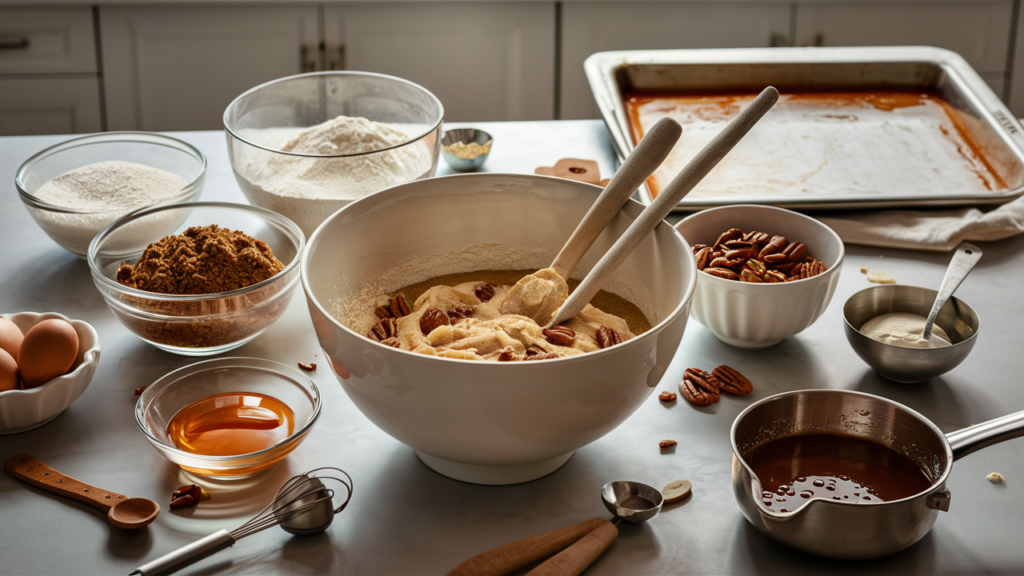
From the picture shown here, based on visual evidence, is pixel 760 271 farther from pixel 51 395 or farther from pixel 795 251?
pixel 51 395

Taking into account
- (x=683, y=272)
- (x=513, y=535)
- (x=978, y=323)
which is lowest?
(x=513, y=535)

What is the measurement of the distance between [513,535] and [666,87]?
139 centimetres

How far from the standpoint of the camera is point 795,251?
1217 millimetres

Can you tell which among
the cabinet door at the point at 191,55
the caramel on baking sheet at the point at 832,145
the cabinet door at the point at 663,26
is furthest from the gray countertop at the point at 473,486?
the cabinet door at the point at 663,26

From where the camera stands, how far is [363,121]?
57.8 inches

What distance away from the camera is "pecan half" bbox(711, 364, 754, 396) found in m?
1.09

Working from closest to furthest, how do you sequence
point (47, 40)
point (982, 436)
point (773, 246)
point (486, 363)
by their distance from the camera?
point (486, 363) < point (982, 436) < point (773, 246) < point (47, 40)

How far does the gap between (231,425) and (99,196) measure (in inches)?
24.1

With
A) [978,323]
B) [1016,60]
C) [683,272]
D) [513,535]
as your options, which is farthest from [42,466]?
[1016,60]

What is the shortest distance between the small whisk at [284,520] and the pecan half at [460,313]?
23 centimetres

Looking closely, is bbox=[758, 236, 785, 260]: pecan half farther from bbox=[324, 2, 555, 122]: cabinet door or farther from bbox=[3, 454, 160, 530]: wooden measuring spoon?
bbox=[324, 2, 555, 122]: cabinet door

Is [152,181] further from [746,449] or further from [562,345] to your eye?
[746,449]

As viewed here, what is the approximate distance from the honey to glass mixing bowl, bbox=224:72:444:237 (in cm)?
42

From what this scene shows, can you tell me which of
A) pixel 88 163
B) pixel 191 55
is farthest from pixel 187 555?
pixel 191 55
